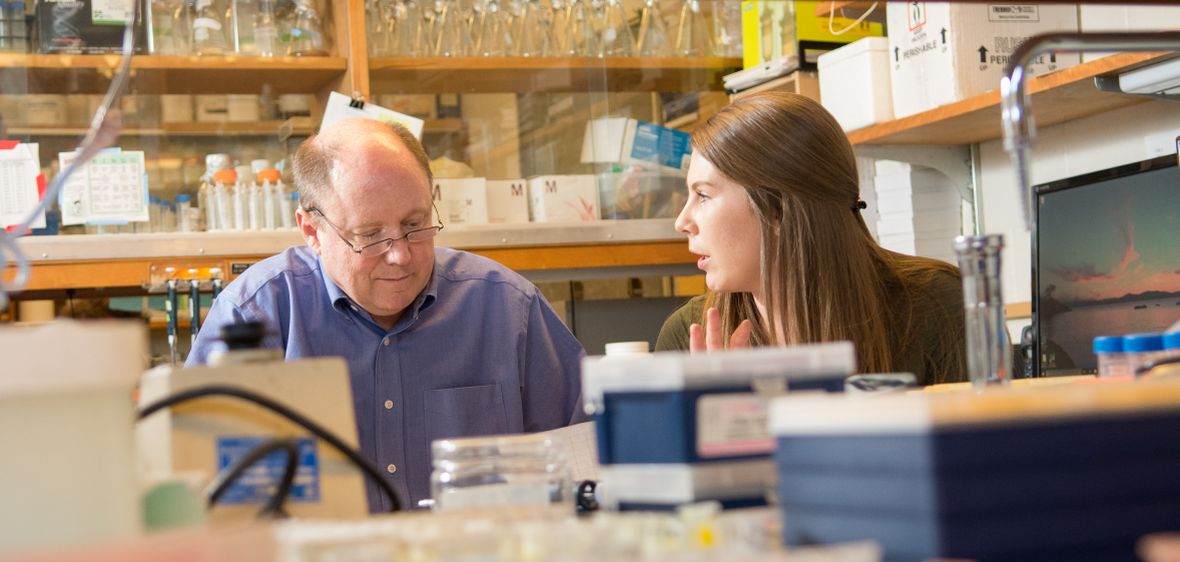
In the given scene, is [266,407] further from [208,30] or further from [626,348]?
[208,30]

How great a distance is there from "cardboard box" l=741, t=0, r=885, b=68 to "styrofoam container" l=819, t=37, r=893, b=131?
16 centimetres

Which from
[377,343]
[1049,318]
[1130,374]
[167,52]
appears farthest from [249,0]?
[1130,374]

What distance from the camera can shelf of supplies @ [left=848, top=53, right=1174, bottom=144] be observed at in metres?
2.20

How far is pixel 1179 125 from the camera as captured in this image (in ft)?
7.96

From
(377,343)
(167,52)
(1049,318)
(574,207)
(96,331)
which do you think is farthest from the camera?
(574,207)

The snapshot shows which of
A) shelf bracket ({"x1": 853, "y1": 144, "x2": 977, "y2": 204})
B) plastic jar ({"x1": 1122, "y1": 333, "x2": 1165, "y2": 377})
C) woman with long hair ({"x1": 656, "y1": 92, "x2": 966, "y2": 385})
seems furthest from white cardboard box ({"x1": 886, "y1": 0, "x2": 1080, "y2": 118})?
plastic jar ({"x1": 1122, "y1": 333, "x2": 1165, "y2": 377})

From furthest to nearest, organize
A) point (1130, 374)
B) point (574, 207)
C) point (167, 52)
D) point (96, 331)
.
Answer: point (574, 207) < point (167, 52) < point (1130, 374) < point (96, 331)

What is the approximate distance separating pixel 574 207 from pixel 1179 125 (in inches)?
59.1

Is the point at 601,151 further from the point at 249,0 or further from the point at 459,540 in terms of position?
the point at 459,540

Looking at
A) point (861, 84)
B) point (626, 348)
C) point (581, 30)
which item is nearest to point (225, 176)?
point (581, 30)

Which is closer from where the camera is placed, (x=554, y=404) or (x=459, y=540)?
(x=459, y=540)

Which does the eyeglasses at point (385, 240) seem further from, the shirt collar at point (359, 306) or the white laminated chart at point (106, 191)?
the white laminated chart at point (106, 191)

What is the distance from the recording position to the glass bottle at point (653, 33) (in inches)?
137

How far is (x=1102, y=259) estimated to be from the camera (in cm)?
227
